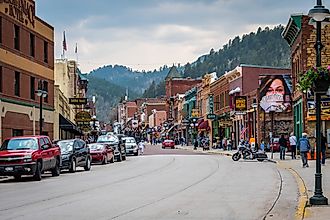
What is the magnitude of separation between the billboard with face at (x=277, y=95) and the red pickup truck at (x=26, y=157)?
32086mm

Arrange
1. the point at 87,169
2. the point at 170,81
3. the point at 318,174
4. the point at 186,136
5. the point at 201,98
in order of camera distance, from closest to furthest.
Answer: the point at 318,174
the point at 87,169
the point at 201,98
the point at 186,136
the point at 170,81

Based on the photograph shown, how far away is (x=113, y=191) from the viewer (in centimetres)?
2242

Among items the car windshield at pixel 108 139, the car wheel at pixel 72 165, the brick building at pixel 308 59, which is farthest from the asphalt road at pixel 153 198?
the car windshield at pixel 108 139

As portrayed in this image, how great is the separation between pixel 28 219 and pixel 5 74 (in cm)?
2861

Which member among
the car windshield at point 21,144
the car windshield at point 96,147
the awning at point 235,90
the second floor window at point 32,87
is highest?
the awning at point 235,90

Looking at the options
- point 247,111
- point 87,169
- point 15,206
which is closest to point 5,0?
point 87,169

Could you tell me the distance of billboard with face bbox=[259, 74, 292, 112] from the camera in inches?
2334

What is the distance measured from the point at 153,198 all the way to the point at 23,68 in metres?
28.5

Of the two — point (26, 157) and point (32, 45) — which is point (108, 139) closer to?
point (32, 45)

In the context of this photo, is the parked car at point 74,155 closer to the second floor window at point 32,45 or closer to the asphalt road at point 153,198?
the asphalt road at point 153,198

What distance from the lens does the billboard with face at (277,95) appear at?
194 ft

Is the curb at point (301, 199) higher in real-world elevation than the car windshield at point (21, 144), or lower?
lower

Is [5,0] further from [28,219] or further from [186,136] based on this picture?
[186,136]

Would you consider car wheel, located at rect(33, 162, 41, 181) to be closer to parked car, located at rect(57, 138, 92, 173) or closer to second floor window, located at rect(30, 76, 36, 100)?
parked car, located at rect(57, 138, 92, 173)
